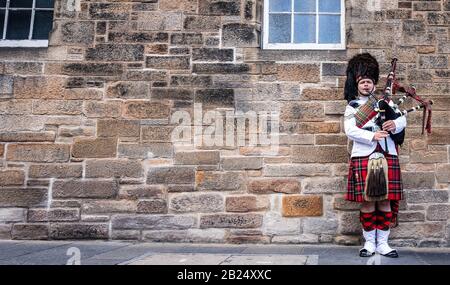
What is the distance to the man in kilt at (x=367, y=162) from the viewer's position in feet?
13.3

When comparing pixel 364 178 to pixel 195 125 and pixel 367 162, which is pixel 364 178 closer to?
pixel 367 162

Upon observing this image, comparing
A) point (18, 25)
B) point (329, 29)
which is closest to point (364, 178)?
point (329, 29)

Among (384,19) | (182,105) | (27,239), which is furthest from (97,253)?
(384,19)

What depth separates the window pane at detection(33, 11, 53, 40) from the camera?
5457 millimetres

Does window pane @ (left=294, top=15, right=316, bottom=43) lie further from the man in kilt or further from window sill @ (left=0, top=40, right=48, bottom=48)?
window sill @ (left=0, top=40, right=48, bottom=48)

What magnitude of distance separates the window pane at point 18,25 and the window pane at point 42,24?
0.32 ft

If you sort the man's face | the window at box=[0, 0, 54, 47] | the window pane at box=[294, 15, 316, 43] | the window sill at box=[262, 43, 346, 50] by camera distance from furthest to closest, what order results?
the window at box=[0, 0, 54, 47]
the window pane at box=[294, 15, 316, 43]
the window sill at box=[262, 43, 346, 50]
the man's face

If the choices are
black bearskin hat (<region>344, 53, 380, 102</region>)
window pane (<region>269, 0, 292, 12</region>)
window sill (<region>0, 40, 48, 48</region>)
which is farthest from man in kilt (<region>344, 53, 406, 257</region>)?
window sill (<region>0, 40, 48, 48</region>)

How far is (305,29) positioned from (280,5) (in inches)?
17.0

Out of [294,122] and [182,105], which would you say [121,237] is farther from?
[294,122]

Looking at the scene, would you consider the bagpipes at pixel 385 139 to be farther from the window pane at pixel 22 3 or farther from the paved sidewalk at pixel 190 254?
the window pane at pixel 22 3

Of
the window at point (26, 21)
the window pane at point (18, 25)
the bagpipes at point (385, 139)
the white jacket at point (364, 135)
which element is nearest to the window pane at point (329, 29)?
the bagpipes at point (385, 139)

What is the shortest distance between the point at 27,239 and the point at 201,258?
2.23 m

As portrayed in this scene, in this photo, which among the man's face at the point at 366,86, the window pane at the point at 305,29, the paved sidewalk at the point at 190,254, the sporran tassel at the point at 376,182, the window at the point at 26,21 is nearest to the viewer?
the paved sidewalk at the point at 190,254
